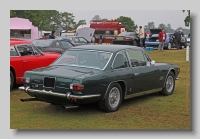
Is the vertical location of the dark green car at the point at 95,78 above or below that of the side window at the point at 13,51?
below

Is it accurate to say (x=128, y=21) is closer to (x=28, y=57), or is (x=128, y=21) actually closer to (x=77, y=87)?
(x=28, y=57)

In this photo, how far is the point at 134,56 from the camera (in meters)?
8.58

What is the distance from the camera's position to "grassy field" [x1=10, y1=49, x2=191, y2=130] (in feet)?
22.3

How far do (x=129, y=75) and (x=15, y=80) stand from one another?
3370 mm

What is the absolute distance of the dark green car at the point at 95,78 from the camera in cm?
691

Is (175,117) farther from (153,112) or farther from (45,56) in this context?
(45,56)

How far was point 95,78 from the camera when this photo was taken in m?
7.04

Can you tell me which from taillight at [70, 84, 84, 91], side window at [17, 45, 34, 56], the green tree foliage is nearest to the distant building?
the green tree foliage

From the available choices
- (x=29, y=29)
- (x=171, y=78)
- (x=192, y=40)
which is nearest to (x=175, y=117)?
(x=192, y=40)

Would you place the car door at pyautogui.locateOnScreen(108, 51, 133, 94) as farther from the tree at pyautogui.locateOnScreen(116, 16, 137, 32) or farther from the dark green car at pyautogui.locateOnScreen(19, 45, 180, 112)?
the tree at pyautogui.locateOnScreen(116, 16, 137, 32)

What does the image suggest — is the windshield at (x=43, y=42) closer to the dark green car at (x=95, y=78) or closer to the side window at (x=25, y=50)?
the side window at (x=25, y=50)

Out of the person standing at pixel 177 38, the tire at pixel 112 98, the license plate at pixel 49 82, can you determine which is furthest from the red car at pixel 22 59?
the person standing at pixel 177 38

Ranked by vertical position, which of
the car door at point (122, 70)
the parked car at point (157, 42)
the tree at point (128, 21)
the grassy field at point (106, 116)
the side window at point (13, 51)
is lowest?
the grassy field at point (106, 116)

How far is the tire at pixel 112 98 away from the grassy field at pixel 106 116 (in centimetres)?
12
